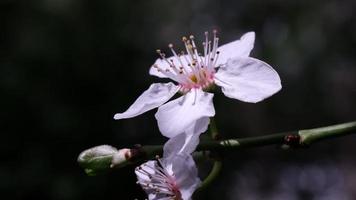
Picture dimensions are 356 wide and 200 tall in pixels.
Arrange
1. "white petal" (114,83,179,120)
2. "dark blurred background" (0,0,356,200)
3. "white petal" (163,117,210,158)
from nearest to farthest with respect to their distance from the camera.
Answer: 1. "white petal" (163,117,210,158)
2. "white petal" (114,83,179,120)
3. "dark blurred background" (0,0,356,200)

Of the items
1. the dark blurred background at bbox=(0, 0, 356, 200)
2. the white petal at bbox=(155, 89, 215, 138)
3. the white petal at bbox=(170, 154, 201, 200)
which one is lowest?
the dark blurred background at bbox=(0, 0, 356, 200)

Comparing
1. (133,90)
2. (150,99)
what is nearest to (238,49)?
(150,99)

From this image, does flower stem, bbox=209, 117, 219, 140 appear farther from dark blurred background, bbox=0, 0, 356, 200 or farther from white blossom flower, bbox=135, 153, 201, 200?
dark blurred background, bbox=0, 0, 356, 200

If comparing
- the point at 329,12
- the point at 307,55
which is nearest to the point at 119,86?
the point at 307,55

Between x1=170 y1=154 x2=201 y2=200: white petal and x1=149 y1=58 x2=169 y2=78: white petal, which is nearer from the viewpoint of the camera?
x1=170 y1=154 x2=201 y2=200: white petal

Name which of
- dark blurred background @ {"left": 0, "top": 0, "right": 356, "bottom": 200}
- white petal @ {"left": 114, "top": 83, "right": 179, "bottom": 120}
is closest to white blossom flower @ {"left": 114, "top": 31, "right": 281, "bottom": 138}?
white petal @ {"left": 114, "top": 83, "right": 179, "bottom": 120}

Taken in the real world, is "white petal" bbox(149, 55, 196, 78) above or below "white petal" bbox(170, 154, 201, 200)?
above

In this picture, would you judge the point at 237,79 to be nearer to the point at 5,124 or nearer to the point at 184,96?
the point at 184,96

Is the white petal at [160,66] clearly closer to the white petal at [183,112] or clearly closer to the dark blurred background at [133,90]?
the white petal at [183,112]

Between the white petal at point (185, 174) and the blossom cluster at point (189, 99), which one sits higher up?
the blossom cluster at point (189, 99)

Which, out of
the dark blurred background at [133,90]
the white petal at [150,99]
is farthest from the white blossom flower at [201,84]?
the dark blurred background at [133,90]
